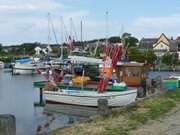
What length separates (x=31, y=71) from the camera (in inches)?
3959

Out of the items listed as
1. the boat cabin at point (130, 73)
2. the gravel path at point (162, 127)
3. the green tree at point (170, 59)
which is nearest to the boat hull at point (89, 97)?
the boat cabin at point (130, 73)

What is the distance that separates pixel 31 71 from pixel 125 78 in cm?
6556

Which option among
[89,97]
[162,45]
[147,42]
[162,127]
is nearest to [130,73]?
[89,97]

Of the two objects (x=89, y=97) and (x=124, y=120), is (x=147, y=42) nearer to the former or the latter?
(x=89, y=97)

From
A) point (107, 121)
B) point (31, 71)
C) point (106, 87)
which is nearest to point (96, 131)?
point (107, 121)

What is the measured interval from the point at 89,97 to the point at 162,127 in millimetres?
16316

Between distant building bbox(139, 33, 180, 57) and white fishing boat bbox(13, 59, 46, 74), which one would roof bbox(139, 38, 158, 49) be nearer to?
distant building bbox(139, 33, 180, 57)

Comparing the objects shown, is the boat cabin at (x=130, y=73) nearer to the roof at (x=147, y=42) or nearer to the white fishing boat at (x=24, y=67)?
the white fishing boat at (x=24, y=67)

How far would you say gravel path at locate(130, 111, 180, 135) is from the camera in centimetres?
1292

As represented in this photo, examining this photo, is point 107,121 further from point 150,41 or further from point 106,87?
point 150,41

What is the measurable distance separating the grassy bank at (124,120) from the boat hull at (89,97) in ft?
26.8

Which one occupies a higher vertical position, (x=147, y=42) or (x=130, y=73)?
(x=130, y=73)

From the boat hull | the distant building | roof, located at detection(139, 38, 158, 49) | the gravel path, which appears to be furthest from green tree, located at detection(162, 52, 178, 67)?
the gravel path

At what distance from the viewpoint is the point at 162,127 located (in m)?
13.9
